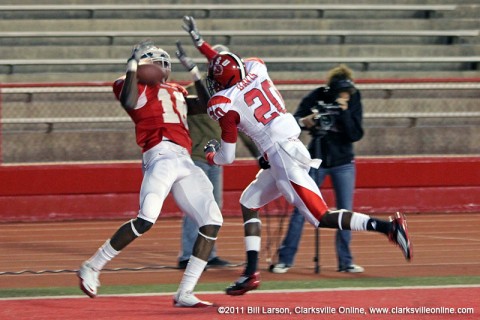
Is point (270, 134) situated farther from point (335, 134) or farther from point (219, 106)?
point (335, 134)

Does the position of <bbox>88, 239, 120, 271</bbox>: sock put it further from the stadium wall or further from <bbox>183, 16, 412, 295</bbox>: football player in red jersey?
the stadium wall

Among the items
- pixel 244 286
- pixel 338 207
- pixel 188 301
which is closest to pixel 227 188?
pixel 338 207

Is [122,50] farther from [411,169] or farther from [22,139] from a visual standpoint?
[411,169]

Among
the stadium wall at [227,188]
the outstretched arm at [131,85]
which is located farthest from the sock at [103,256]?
the stadium wall at [227,188]

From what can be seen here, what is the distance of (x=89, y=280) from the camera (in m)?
8.16

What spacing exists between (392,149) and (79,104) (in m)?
4.40

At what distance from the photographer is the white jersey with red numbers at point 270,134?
825cm

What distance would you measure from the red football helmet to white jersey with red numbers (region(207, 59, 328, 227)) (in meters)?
0.05

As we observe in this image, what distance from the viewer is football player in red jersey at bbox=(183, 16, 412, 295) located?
27.0ft

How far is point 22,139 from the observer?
48.5ft

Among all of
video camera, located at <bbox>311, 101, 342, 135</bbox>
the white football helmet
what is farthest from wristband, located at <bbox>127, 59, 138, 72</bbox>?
video camera, located at <bbox>311, 101, 342, 135</bbox>

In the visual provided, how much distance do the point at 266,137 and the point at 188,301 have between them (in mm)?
1374

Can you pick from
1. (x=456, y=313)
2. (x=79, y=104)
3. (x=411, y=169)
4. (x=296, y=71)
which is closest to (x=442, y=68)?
(x=296, y=71)

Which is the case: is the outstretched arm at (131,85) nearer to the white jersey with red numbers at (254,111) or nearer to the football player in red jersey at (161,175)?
the football player in red jersey at (161,175)
